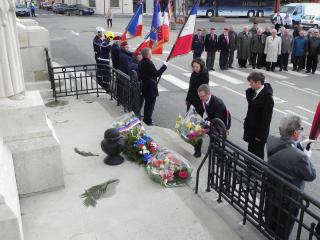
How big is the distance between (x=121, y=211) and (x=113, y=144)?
4.54 feet

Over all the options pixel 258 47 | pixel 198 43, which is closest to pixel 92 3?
pixel 198 43

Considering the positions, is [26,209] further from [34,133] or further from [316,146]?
[316,146]

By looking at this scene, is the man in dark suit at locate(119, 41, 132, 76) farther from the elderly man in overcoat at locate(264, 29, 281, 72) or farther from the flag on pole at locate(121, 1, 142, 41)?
the elderly man in overcoat at locate(264, 29, 281, 72)

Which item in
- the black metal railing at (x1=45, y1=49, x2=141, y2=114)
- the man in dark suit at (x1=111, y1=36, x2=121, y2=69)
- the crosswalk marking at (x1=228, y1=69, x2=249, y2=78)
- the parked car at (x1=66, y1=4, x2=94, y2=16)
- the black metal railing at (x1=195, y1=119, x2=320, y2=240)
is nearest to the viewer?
the black metal railing at (x1=195, y1=119, x2=320, y2=240)

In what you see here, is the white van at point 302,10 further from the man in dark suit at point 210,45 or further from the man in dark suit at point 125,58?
the man in dark suit at point 125,58

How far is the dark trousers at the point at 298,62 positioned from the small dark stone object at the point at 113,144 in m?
12.3

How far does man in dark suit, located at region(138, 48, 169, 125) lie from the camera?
26.7 ft

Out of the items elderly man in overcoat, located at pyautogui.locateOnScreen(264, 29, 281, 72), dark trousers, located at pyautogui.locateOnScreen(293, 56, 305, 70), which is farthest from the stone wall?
dark trousers, located at pyautogui.locateOnScreen(293, 56, 305, 70)

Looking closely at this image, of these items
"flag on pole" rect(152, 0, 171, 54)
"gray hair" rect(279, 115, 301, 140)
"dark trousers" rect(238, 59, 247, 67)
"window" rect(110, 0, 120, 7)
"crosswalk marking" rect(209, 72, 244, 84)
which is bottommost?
"crosswalk marking" rect(209, 72, 244, 84)

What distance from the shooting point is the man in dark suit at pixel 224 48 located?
630 inches

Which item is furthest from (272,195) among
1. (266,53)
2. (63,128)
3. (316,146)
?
(266,53)

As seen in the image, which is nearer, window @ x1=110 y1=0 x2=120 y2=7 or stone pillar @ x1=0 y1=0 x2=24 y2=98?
stone pillar @ x1=0 y1=0 x2=24 y2=98

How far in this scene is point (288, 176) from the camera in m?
3.71

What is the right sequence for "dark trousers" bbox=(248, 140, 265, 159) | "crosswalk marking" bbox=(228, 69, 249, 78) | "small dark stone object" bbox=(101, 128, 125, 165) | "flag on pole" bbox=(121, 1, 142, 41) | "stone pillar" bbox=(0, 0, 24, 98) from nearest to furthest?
"stone pillar" bbox=(0, 0, 24, 98), "small dark stone object" bbox=(101, 128, 125, 165), "dark trousers" bbox=(248, 140, 265, 159), "flag on pole" bbox=(121, 1, 142, 41), "crosswalk marking" bbox=(228, 69, 249, 78)
